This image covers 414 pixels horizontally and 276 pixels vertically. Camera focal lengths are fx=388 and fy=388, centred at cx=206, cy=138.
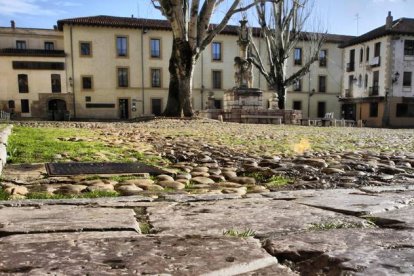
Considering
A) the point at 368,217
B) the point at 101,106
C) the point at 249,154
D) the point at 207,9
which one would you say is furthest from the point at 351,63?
the point at 368,217

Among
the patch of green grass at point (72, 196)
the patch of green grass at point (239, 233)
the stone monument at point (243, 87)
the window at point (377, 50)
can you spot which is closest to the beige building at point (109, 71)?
the window at point (377, 50)

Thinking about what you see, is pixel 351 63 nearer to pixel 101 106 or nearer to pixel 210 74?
pixel 210 74

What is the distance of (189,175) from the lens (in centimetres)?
364

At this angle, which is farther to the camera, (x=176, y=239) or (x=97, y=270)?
(x=176, y=239)

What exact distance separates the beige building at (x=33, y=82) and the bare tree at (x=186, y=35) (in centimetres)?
2324

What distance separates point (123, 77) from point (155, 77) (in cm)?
322

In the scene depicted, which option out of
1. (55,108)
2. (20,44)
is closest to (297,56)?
(55,108)

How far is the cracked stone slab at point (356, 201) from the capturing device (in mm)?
2213

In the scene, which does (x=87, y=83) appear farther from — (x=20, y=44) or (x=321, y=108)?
(x=321, y=108)

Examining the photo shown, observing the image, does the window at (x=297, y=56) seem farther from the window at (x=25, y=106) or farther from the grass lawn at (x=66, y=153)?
the grass lawn at (x=66, y=153)

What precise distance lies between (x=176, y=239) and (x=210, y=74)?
39.8 metres

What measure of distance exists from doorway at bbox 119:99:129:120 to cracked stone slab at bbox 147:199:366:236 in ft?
125

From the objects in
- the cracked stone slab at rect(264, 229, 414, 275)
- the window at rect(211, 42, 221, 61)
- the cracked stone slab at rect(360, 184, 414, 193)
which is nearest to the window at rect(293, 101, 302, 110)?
the window at rect(211, 42, 221, 61)

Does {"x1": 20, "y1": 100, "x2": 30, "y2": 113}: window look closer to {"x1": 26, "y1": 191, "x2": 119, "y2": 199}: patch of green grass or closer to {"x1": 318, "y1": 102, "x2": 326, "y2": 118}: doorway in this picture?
{"x1": 318, "y1": 102, "x2": 326, "y2": 118}: doorway
